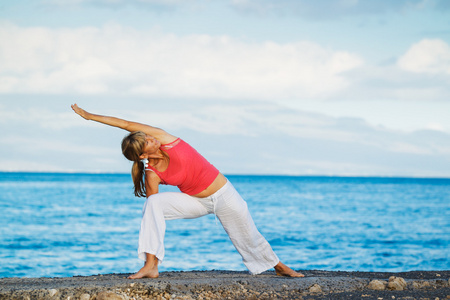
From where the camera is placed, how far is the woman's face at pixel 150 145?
5.21 metres

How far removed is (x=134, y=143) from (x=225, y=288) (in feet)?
5.63

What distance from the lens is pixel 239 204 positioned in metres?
5.59

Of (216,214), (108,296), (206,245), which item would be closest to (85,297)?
(108,296)

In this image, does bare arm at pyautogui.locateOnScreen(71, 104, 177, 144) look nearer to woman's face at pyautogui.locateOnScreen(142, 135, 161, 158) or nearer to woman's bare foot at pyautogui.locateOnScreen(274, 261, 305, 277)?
woman's face at pyautogui.locateOnScreen(142, 135, 161, 158)

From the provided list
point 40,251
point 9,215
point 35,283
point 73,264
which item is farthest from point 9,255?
Result: point 9,215

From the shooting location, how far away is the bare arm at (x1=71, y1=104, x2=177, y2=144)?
525cm

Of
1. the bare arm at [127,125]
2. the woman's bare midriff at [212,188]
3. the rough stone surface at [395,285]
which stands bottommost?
the rough stone surface at [395,285]

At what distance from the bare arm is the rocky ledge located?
147 centimetres

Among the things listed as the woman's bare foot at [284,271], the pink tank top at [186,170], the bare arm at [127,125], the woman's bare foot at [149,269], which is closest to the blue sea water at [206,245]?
the woman's bare foot at [284,271]

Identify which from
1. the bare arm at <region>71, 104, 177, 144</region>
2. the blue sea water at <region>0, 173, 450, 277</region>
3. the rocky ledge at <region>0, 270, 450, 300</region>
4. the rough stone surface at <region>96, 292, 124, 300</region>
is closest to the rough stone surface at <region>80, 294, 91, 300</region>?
the rocky ledge at <region>0, 270, 450, 300</region>

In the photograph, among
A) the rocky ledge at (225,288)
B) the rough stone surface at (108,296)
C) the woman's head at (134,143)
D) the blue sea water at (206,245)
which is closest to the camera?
the rough stone surface at (108,296)

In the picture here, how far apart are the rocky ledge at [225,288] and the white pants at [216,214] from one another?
0.26m

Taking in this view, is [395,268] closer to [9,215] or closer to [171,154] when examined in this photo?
[171,154]

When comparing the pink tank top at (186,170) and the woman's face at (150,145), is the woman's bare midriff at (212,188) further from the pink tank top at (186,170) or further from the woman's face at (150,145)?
the woman's face at (150,145)
